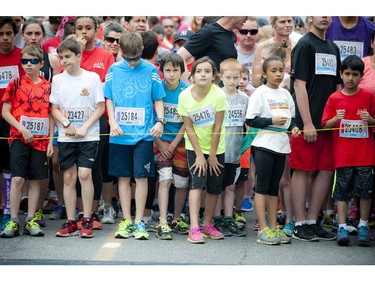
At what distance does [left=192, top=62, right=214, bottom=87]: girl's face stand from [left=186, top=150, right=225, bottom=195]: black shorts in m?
0.67

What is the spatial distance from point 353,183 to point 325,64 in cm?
121

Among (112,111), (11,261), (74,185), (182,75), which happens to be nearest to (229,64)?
(182,75)

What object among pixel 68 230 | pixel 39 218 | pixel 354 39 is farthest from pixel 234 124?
pixel 39 218

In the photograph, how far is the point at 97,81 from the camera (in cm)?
948

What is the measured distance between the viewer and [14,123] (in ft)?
30.9

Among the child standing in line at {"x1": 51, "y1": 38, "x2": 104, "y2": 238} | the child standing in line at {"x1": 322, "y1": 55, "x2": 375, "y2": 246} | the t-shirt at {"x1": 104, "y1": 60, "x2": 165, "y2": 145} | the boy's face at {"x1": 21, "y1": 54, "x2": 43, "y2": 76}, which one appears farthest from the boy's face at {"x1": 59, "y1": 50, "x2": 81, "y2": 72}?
the child standing in line at {"x1": 322, "y1": 55, "x2": 375, "y2": 246}

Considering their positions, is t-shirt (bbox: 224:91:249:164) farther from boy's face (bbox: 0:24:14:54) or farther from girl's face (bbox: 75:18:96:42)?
boy's face (bbox: 0:24:14:54)

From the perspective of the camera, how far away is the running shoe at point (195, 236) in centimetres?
906

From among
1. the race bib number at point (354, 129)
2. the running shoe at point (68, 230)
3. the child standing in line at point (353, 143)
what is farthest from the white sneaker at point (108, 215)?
the race bib number at point (354, 129)

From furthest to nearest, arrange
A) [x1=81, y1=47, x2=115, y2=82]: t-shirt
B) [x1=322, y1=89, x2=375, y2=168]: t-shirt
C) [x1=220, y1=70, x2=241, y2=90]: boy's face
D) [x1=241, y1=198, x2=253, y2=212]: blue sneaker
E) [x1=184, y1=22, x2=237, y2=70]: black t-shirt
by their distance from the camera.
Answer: [x1=241, y1=198, x2=253, y2=212]: blue sneaker
[x1=81, y1=47, x2=115, y2=82]: t-shirt
[x1=184, y1=22, x2=237, y2=70]: black t-shirt
[x1=220, y1=70, x2=241, y2=90]: boy's face
[x1=322, y1=89, x2=375, y2=168]: t-shirt

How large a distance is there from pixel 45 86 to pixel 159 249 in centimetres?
206

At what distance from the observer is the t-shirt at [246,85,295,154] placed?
9.20 meters

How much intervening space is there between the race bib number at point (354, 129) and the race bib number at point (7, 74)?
3333mm

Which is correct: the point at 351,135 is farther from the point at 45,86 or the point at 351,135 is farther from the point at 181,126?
the point at 45,86
